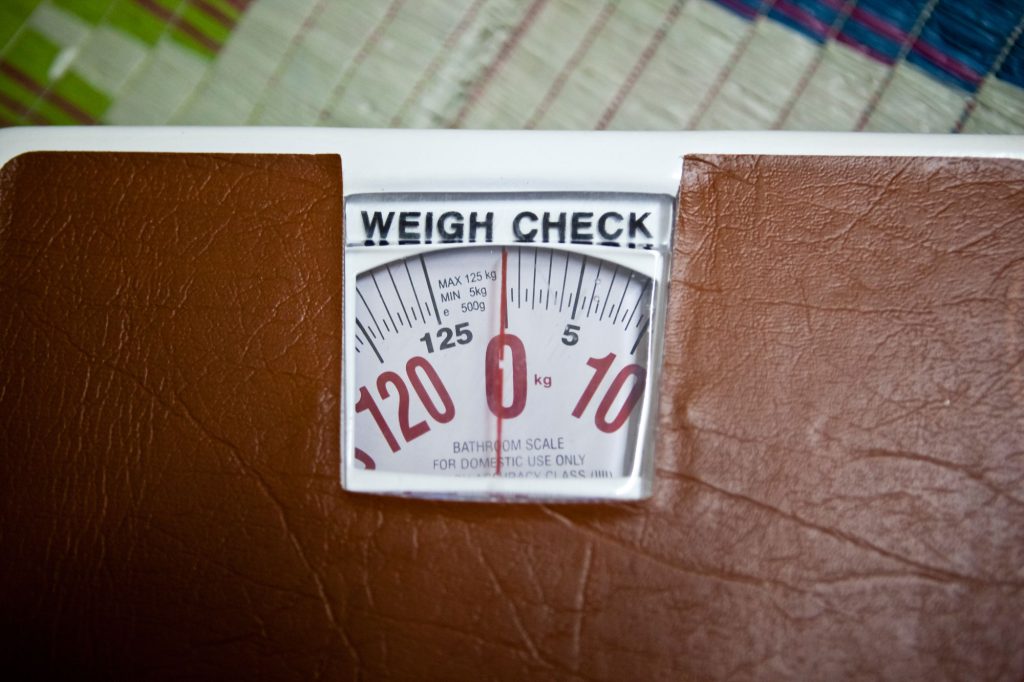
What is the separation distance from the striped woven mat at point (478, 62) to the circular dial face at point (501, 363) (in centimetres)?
20

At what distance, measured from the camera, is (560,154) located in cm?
58

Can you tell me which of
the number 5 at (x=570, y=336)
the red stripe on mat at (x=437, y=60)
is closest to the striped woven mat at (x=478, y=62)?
the red stripe on mat at (x=437, y=60)

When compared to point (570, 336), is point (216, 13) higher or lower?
higher

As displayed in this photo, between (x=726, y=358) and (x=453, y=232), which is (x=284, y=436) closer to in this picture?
(x=453, y=232)

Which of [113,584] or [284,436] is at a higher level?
[284,436]

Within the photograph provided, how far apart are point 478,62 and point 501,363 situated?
1.01 feet

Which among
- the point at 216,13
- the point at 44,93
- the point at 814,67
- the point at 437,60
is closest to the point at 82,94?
the point at 44,93

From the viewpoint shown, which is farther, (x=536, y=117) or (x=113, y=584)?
(x=536, y=117)

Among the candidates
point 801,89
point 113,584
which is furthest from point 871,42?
point 113,584

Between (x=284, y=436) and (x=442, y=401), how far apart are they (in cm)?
12

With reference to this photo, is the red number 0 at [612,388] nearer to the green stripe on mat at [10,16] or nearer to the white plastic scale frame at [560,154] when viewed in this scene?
the white plastic scale frame at [560,154]

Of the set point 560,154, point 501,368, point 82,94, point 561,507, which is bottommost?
point 561,507

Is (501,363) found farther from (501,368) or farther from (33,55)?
(33,55)

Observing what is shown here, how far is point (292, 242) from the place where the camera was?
23.2 inches
